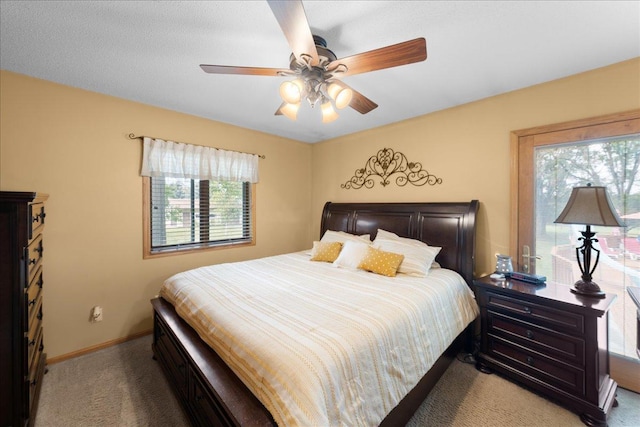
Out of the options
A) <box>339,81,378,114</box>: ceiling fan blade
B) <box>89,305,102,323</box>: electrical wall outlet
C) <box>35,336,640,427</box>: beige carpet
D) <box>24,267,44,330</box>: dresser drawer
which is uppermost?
<box>339,81,378,114</box>: ceiling fan blade

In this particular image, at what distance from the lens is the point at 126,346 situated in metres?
2.59

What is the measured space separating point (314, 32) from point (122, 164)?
2.35 metres

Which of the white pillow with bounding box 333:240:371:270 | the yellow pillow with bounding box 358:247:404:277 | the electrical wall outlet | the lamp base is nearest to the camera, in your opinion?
the lamp base

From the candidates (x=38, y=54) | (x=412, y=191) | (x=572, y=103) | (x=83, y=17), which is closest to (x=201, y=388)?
(x=83, y=17)

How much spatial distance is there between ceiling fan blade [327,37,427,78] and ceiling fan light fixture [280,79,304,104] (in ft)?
0.70

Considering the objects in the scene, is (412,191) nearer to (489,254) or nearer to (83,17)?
(489,254)

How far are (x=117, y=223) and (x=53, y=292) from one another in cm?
77

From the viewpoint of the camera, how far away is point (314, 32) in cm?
163

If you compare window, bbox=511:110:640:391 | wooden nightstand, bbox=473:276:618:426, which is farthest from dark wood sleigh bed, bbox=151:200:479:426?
window, bbox=511:110:640:391

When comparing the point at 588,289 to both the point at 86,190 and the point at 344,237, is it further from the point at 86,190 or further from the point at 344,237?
the point at 86,190

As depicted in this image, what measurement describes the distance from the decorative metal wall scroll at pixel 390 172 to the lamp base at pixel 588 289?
4.85 ft

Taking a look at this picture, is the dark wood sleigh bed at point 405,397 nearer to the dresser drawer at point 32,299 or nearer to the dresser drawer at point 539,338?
the dresser drawer at point 539,338

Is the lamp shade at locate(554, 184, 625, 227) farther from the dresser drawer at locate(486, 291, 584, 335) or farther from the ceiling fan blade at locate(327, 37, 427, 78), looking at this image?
the ceiling fan blade at locate(327, 37, 427, 78)

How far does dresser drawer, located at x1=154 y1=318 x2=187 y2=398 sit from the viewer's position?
1702 millimetres
